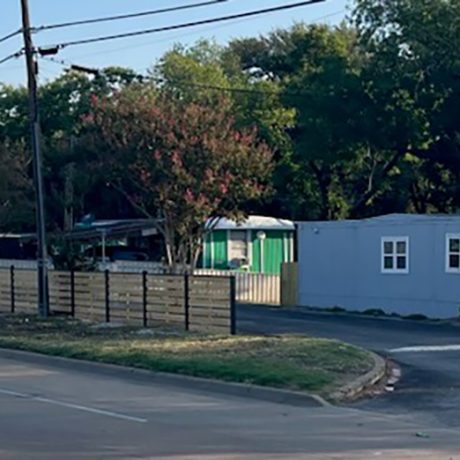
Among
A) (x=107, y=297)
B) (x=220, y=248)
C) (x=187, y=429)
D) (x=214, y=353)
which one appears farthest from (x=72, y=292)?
(x=220, y=248)

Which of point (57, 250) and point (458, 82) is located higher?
point (458, 82)

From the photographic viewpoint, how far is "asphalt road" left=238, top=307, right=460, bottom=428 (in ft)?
48.8

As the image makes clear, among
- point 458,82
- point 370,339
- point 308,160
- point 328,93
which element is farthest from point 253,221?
point 370,339

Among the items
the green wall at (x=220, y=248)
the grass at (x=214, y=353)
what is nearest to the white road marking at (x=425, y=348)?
the grass at (x=214, y=353)

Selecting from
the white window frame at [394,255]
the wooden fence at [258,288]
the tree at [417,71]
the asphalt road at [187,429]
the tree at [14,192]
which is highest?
the tree at [417,71]

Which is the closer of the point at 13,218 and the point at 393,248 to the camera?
the point at 393,248

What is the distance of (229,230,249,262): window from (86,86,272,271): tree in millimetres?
4681

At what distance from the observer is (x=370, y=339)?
25062mm

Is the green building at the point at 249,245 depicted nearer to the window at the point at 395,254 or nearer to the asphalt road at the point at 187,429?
the window at the point at 395,254

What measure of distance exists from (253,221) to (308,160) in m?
3.59

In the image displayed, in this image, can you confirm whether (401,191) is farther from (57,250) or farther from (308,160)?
(57,250)

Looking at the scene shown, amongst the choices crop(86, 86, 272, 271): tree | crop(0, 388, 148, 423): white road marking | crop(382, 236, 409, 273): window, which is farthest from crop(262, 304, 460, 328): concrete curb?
crop(0, 388, 148, 423): white road marking

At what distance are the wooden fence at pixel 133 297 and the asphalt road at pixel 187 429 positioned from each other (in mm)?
7524

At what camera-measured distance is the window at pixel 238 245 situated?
4816 centimetres
